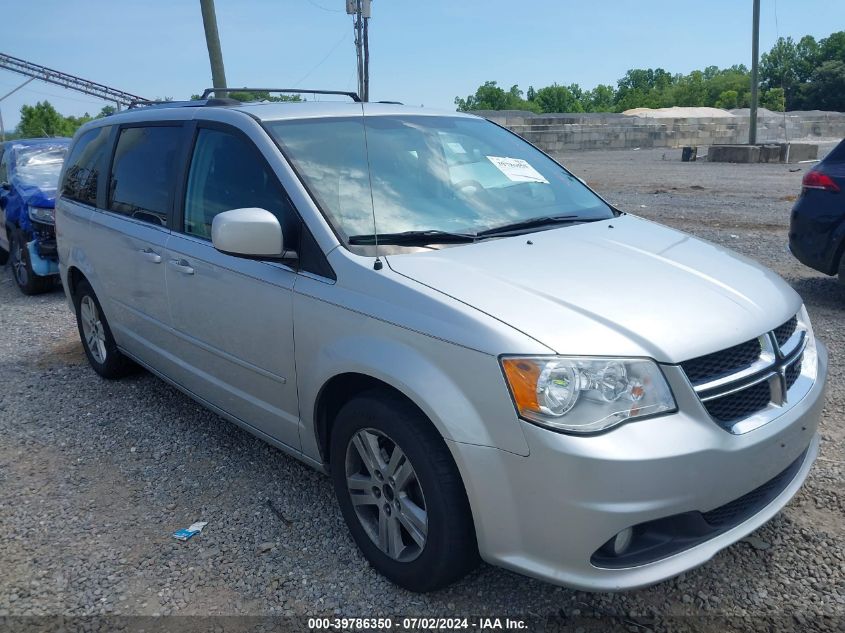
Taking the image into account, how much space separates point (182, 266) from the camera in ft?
11.8

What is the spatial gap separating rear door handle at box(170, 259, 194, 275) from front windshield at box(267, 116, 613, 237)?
32.4 inches

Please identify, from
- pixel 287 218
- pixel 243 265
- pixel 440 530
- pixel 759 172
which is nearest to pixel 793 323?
pixel 440 530

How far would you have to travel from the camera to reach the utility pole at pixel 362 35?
21.5 metres

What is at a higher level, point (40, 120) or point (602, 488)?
point (40, 120)

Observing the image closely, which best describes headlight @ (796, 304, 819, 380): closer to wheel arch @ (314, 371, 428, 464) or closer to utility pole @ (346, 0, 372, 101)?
wheel arch @ (314, 371, 428, 464)

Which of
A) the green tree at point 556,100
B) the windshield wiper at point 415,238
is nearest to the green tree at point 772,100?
the green tree at point 556,100

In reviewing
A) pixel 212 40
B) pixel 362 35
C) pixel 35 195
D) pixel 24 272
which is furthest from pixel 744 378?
pixel 362 35

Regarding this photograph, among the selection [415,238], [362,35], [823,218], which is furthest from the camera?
[362,35]

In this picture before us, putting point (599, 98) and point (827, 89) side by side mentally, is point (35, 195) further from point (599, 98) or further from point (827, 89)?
point (599, 98)

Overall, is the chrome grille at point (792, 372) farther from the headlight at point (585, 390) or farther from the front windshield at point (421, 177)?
the front windshield at point (421, 177)

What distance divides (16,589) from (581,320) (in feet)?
8.08

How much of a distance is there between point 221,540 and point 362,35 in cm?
2156

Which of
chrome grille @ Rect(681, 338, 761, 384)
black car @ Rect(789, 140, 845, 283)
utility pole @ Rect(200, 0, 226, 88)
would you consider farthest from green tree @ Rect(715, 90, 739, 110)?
chrome grille @ Rect(681, 338, 761, 384)

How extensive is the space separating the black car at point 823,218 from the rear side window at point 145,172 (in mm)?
5097
